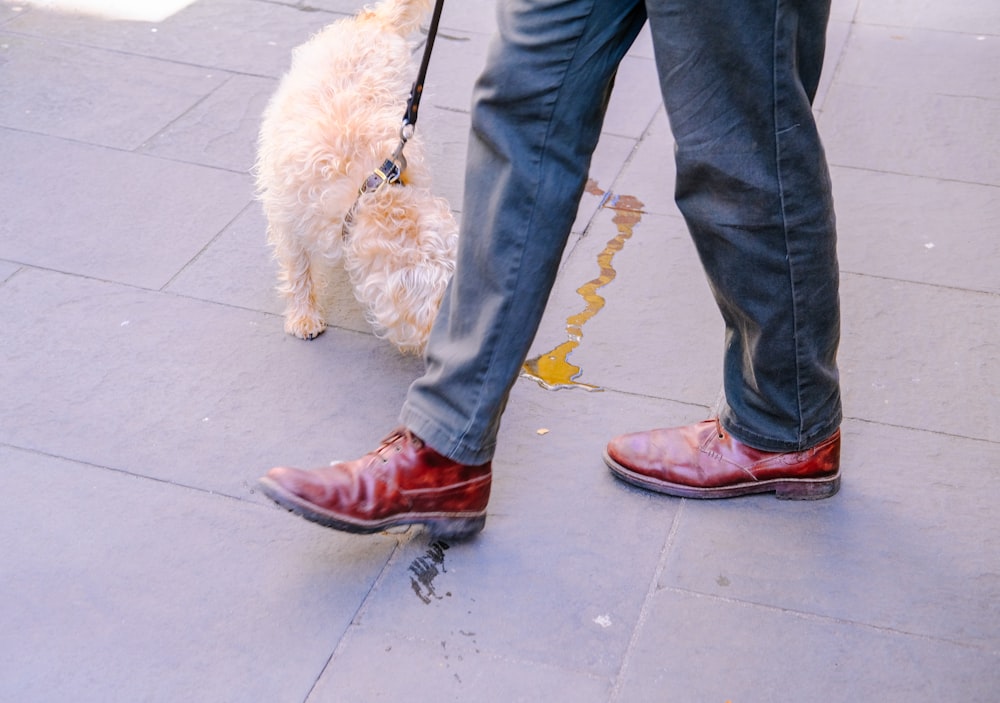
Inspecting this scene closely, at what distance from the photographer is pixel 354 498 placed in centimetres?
231

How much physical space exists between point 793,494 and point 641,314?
853 millimetres

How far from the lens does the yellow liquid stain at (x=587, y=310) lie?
2.99 metres

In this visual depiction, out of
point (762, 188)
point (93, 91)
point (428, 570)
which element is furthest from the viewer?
point (93, 91)

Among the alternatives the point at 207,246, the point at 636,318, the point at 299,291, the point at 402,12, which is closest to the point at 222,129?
the point at 207,246

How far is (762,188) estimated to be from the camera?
212cm

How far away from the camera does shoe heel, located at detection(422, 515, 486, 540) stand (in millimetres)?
2393

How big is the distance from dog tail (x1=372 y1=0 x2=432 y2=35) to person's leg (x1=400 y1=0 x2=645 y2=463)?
139cm

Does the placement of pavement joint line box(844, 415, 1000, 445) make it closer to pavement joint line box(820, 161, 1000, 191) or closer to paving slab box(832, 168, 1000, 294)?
paving slab box(832, 168, 1000, 294)

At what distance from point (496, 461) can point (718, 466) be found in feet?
1.78

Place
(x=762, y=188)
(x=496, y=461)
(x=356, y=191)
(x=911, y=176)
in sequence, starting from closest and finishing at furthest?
(x=762, y=188)
(x=496, y=461)
(x=356, y=191)
(x=911, y=176)

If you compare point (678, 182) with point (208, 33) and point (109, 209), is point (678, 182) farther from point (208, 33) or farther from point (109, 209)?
point (208, 33)

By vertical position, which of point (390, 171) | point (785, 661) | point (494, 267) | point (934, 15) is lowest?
point (785, 661)

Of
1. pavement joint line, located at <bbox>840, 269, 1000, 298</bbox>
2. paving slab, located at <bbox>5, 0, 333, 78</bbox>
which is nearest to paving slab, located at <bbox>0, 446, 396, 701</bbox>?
pavement joint line, located at <bbox>840, 269, 1000, 298</bbox>

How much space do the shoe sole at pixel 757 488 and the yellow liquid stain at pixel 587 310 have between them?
426 millimetres
